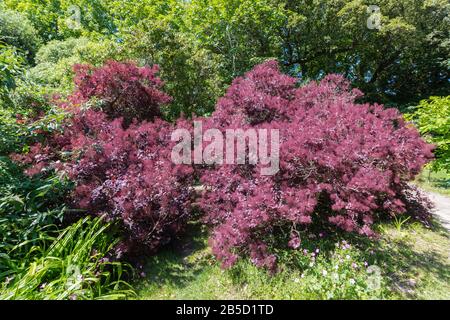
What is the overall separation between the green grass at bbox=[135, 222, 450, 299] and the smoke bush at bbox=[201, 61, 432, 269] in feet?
0.72

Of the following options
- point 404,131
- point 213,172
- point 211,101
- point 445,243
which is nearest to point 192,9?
point 211,101

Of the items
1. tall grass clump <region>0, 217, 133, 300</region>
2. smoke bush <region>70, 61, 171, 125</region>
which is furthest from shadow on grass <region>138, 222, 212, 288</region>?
smoke bush <region>70, 61, 171, 125</region>

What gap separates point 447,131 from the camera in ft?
16.9

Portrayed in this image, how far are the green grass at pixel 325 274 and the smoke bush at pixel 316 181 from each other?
0.72 ft

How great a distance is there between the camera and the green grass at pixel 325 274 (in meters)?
2.47

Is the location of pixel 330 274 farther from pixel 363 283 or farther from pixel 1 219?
pixel 1 219

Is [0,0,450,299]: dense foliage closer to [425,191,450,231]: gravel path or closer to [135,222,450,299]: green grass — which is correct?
[135,222,450,299]: green grass

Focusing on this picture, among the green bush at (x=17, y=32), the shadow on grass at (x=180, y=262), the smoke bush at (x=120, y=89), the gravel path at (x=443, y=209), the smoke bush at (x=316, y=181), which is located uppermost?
the green bush at (x=17, y=32)

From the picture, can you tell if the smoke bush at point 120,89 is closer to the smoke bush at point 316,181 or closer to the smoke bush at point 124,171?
the smoke bush at point 124,171

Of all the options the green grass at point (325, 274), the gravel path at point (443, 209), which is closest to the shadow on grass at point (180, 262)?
the green grass at point (325, 274)

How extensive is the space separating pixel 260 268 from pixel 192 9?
953 centimetres

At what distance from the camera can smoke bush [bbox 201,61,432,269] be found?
2.84 meters

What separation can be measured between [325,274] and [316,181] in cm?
110
